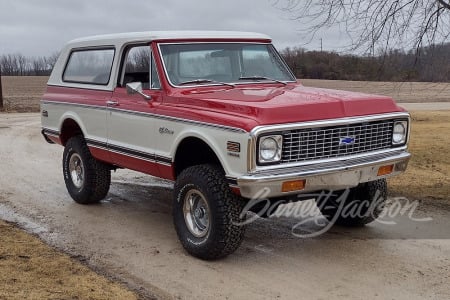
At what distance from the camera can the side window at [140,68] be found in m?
5.97

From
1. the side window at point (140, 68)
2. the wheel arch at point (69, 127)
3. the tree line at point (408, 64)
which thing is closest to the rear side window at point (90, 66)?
the side window at point (140, 68)

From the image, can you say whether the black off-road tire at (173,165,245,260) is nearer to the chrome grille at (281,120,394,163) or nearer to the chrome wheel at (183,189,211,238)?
the chrome wheel at (183,189,211,238)

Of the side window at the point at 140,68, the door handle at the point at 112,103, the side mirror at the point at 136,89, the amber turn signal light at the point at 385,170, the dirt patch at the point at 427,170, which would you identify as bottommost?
the dirt patch at the point at 427,170

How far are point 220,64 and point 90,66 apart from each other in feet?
6.43

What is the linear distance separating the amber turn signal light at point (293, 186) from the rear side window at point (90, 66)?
296 centimetres

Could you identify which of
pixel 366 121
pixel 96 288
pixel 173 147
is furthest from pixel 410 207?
pixel 96 288

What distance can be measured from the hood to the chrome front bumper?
0.41 m

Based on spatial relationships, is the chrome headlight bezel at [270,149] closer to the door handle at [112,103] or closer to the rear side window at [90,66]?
the door handle at [112,103]

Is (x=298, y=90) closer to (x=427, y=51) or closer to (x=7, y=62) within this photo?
(x=427, y=51)

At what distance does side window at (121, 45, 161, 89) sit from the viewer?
235 inches

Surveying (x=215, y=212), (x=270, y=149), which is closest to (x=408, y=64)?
(x=270, y=149)

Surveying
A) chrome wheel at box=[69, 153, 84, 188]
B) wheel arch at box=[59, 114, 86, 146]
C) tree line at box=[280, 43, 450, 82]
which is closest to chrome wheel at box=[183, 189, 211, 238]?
wheel arch at box=[59, 114, 86, 146]

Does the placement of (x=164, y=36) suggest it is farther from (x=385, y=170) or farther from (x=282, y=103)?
(x=385, y=170)

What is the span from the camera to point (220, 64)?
6156 mm
